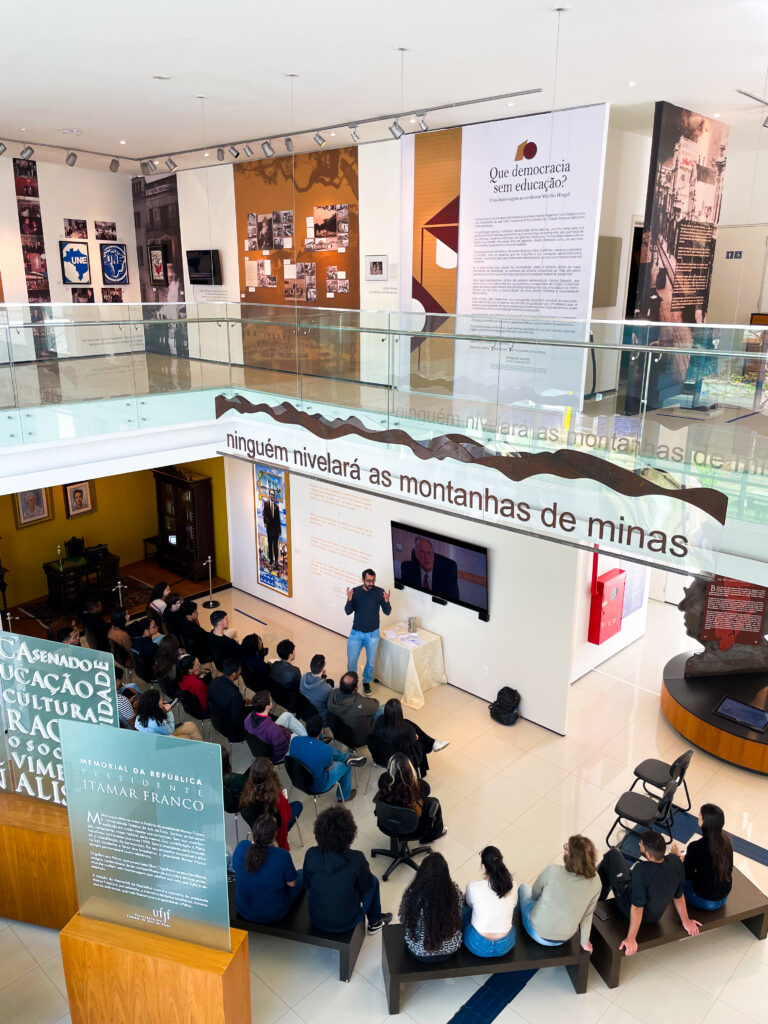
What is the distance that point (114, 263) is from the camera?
1212cm

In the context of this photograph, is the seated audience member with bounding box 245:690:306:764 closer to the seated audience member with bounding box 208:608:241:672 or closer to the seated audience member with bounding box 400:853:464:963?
the seated audience member with bounding box 208:608:241:672

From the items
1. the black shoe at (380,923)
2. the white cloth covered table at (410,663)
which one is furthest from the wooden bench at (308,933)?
the white cloth covered table at (410,663)

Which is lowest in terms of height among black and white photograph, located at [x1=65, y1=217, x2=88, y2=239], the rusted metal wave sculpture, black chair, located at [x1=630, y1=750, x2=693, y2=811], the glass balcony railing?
black chair, located at [x1=630, y1=750, x2=693, y2=811]

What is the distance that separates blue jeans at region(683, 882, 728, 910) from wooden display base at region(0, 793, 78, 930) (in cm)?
382

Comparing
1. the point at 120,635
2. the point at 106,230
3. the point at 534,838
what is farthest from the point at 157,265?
the point at 534,838

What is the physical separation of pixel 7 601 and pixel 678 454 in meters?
9.10

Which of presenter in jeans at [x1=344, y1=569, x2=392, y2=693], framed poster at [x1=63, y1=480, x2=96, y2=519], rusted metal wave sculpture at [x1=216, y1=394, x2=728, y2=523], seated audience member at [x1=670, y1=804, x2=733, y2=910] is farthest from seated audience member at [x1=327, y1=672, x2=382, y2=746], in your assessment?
framed poster at [x1=63, y1=480, x2=96, y2=519]

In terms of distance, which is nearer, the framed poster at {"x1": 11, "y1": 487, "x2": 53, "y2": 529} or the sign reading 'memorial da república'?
the sign reading 'memorial da república'

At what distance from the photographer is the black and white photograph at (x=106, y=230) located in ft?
38.7

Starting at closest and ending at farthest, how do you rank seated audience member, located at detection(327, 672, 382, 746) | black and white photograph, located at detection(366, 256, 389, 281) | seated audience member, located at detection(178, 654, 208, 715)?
seated audience member, located at detection(327, 672, 382, 746) → seated audience member, located at detection(178, 654, 208, 715) → black and white photograph, located at detection(366, 256, 389, 281)

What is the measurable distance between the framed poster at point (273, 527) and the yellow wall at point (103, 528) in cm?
84

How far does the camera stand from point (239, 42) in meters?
5.33

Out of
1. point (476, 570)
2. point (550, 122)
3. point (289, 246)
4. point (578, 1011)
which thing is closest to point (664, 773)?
point (578, 1011)

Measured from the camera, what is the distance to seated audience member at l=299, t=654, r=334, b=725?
21.7ft
